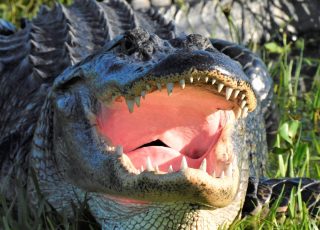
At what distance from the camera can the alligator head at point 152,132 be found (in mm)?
3305

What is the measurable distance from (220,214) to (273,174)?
1.19 metres

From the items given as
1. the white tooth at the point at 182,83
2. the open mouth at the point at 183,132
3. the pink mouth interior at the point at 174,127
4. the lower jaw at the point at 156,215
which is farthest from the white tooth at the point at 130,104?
the lower jaw at the point at 156,215

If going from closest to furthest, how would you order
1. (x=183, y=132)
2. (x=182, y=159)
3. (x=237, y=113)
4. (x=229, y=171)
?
(x=182, y=159)
(x=229, y=171)
(x=237, y=113)
(x=183, y=132)

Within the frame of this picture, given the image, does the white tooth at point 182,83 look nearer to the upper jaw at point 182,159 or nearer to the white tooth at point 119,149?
the upper jaw at point 182,159

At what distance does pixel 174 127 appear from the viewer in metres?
3.80

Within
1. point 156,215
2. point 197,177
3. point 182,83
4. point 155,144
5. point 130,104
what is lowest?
point 156,215

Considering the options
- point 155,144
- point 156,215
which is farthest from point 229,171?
point 155,144

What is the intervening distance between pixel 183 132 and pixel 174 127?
0.17 feet

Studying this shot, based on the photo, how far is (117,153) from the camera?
3488 millimetres

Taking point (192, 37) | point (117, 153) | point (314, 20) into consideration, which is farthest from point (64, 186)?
point (314, 20)

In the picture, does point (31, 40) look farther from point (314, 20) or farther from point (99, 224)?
point (314, 20)

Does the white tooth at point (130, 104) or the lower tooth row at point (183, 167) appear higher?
the white tooth at point (130, 104)

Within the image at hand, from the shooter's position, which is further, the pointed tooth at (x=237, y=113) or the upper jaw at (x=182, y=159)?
the pointed tooth at (x=237, y=113)

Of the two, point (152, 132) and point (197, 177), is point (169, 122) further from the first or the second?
point (197, 177)
